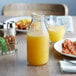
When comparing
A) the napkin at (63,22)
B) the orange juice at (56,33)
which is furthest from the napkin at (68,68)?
the napkin at (63,22)

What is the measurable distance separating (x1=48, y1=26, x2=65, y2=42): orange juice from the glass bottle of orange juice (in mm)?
264

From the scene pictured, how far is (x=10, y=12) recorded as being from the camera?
6.79ft

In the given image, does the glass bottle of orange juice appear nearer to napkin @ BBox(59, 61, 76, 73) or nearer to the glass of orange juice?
napkin @ BBox(59, 61, 76, 73)

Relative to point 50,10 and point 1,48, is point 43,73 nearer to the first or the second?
point 1,48

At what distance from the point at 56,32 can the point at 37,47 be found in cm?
30

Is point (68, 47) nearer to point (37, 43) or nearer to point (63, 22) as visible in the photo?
point (37, 43)

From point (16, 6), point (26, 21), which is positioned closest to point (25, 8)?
point (16, 6)

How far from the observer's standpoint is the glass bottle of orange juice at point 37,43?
3.08 ft

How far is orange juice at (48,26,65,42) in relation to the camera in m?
1.22

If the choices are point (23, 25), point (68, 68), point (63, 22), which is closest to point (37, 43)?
point (68, 68)

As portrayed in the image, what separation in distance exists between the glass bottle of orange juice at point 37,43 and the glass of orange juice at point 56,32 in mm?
265

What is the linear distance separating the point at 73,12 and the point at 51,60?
6.58ft

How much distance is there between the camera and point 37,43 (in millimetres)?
937

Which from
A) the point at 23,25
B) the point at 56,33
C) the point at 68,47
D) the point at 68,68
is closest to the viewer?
the point at 68,68
